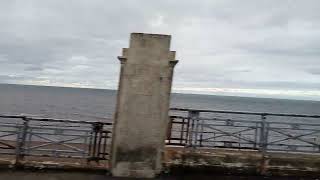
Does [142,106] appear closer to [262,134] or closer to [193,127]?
[193,127]

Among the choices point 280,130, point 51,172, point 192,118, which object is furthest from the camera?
point 280,130

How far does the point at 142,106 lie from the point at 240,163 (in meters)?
2.26

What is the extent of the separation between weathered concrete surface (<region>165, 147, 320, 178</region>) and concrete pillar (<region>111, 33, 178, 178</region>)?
524 millimetres

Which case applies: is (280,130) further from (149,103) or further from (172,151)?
(149,103)

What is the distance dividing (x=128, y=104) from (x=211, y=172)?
2.12m

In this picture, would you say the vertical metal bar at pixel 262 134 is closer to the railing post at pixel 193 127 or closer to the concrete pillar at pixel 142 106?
the railing post at pixel 193 127

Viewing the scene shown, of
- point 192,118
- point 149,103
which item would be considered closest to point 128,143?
point 149,103

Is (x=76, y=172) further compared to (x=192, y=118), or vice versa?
(x=192, y=118)

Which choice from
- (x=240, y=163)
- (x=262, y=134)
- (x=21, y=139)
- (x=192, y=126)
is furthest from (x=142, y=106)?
(x=262, y=134)

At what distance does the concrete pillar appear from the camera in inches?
333

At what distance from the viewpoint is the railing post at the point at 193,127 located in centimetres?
913

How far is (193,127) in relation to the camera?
363 inches

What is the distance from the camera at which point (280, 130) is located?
32.7 ft

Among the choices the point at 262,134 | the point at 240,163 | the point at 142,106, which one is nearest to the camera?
the point at 142,106
